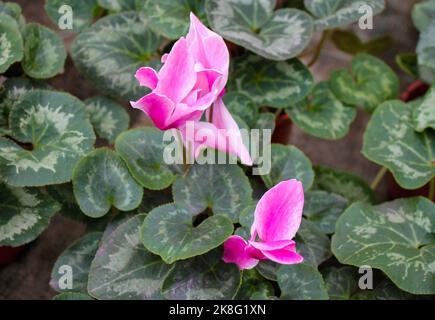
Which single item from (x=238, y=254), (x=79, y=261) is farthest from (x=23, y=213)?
(x=238, y=254)

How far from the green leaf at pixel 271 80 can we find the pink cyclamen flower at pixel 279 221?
45 cm

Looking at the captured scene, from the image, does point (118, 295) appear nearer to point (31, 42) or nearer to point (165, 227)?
point (165, 227)

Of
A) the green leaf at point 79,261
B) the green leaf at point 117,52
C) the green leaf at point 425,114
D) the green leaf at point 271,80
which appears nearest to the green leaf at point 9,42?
the green leaf at point 117,52

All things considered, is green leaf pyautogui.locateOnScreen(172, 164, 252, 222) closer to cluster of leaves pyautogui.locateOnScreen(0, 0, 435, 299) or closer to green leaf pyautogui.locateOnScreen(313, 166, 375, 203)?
cluster of leaves pyautogui.locateOnScreen(0, 0, 435, 299)

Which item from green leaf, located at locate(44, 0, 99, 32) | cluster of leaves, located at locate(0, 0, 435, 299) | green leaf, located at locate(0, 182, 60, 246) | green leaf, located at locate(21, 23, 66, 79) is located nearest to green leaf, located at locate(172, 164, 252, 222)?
cluster of leaves, located at locate(0, 0, 435, 299)

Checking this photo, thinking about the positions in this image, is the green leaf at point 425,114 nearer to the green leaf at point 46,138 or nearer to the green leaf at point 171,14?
the green leaf at point 171,14

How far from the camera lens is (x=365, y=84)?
1.41 metres

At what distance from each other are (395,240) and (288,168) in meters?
0.22

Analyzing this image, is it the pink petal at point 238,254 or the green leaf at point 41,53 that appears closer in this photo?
the pink petal at point 238,254

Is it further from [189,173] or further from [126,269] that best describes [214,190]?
[126,269]

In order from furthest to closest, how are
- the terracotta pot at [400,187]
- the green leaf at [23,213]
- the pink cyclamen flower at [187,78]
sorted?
the terracotta pot at [400,187]
the green leaf at [23,213]
the pink cyclamen flower at [187,78]

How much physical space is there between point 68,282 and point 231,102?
0.43 m

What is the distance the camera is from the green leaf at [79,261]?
1.07 metres

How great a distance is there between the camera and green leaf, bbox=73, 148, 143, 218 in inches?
41.3
